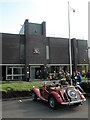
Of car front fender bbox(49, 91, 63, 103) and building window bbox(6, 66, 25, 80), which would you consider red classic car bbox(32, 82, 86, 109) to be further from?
building window bbox(6, 66, 25, 80)

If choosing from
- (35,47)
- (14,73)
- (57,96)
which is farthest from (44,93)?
(35,47)

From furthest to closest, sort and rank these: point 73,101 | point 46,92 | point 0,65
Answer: point 0,65, point 46,92, point 73,101

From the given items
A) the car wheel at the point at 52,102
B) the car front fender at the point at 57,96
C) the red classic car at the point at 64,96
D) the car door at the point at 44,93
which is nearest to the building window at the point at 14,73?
the car door at the point at 44,93

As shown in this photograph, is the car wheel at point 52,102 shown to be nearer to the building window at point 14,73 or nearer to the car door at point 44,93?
the car door at point 44,93

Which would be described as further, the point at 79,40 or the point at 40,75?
the point at 79,40

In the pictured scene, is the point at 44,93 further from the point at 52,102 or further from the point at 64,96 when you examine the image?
the point at 64,96

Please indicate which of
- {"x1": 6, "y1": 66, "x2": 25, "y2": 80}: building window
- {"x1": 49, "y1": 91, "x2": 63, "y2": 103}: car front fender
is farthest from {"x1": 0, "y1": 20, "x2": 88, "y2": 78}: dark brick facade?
{"x1": 49, "y1": 91, "x2": 63, "y2": 103}: car front fender

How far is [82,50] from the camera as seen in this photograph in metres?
28.9

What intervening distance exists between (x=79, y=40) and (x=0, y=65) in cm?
1503

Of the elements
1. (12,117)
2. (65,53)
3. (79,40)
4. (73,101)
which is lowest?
(12,117)

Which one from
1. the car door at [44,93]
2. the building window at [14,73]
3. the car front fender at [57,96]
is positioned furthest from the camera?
the building window at [14,73]

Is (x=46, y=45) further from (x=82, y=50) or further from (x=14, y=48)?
(x=82, y=50)

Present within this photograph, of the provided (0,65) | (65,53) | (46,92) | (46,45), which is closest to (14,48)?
(0,65)

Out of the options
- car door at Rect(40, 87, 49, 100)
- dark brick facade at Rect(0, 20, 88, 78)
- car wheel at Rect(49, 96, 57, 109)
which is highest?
dark brick facade at Rect(0, 20, 88, 78)
